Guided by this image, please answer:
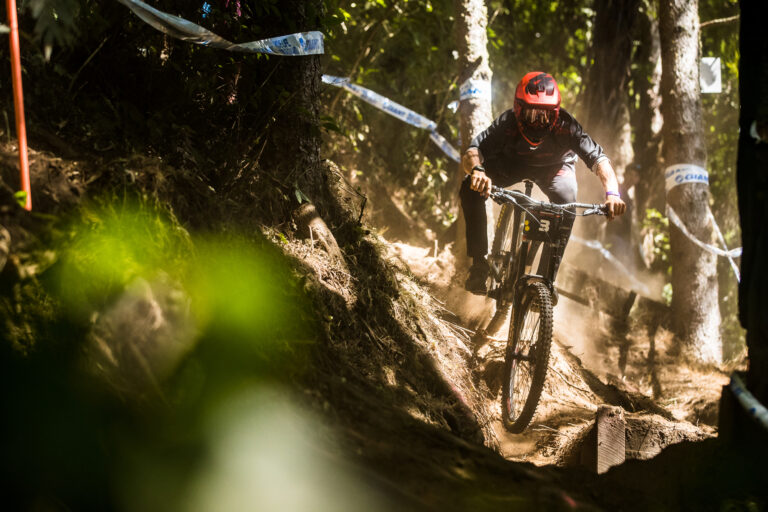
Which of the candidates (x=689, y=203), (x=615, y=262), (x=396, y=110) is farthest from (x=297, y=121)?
(x=615, y=262)

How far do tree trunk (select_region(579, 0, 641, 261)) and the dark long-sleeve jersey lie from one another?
17.9 ft

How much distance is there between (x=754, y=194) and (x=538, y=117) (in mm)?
2537

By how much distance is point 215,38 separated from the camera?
3.71m

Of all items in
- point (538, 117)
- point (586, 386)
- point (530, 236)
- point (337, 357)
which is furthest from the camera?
point (586, 386)

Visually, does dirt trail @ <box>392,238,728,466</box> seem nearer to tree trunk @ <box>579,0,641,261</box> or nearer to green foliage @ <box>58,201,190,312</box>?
green foliage @ <box>58,201,190,312</box>

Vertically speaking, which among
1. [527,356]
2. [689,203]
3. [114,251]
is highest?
[689,203]

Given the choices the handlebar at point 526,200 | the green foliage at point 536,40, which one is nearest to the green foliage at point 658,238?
the green foliage at point 536,40

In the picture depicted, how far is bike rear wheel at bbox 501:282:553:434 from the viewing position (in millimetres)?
4051

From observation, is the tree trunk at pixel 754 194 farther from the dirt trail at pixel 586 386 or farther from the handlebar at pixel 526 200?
Result: the handlebar at pixel 526 200

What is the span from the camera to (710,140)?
44.9 ft

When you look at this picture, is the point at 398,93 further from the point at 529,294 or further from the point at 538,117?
the point at 529,294

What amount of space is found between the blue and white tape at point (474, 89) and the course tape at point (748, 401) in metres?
4.92

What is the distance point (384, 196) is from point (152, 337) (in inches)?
260

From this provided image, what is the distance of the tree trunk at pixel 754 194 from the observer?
Result: 2.46m
